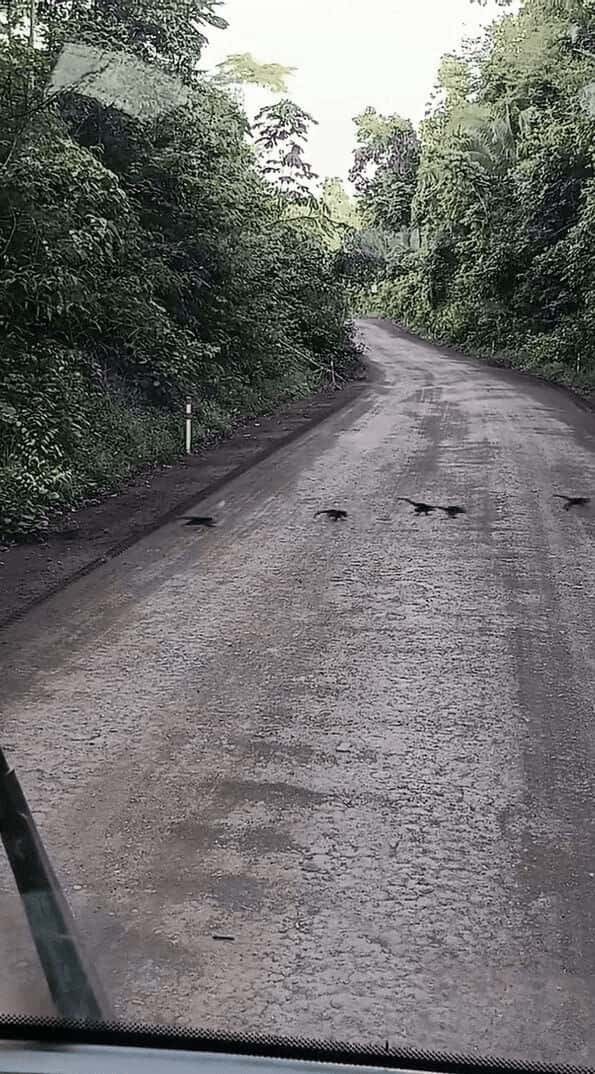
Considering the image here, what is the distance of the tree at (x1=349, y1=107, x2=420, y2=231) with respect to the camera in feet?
164

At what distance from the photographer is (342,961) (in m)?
2.94

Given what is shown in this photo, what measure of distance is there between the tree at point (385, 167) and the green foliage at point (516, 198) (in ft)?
5.63

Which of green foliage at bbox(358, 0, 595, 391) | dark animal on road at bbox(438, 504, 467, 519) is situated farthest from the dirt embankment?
green foliage at bbox(358, 0, 595, 391)

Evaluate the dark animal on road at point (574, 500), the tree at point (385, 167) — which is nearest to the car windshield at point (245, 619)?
the dark animal on road at point (574, 500)

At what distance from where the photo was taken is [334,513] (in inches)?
368

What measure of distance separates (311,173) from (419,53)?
72.2 feet

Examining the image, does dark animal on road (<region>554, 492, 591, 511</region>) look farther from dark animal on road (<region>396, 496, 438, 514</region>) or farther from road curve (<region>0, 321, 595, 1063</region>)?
dark animal on road (<region>396, 496, 438, 514</region>)

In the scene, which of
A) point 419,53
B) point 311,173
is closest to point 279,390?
point 311,173

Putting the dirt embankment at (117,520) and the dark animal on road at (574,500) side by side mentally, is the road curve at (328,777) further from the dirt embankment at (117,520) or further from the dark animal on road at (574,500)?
the dark animal on road at (574,500)

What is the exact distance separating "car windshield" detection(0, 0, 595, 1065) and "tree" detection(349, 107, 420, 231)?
91.5 feet

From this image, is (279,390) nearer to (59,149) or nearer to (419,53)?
(59,149)

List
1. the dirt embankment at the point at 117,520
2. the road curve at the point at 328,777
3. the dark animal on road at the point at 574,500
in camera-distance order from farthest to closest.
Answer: the dark animal on road at the point at 574,500, the dirt embankment at the point at 117,520, the road curve at the point at 328,777

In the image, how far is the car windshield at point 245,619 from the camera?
2.96 meters

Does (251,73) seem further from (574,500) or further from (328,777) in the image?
(328,777)
